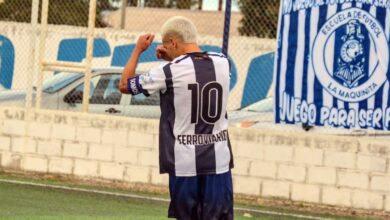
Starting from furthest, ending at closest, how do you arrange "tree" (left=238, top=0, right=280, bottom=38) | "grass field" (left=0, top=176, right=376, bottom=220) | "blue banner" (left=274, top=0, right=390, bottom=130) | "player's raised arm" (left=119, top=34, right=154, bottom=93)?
"tree" (left=238, top=0, right=280, bottom=38) < "blue banner" (left=274, top=0, right=390, bottom=130) < "grass field" (left=0, top=176, right=376, bottom=220) < "player's raised arm" (left=119, top=34, right=154, bottom=93)

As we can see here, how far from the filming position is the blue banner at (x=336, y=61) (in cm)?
1361


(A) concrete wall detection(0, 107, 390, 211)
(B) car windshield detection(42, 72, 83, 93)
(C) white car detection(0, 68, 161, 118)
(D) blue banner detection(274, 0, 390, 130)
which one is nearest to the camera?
(A) concrete wall detection(0, 107, 390, 211)

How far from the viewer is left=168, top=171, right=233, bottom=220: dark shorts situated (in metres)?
7.63

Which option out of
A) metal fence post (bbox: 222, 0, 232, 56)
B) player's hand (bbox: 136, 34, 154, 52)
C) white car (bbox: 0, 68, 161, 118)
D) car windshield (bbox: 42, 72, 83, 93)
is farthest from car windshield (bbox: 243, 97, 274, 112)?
player's hand (bbox: 136, 34, 154, 52)

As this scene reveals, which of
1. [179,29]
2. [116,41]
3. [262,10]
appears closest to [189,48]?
[179,29]

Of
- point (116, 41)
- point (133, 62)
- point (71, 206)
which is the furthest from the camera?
point (116, 41)

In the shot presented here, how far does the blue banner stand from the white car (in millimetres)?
3047

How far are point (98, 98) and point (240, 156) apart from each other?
11.6 feet

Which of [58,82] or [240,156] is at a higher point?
[58,82]

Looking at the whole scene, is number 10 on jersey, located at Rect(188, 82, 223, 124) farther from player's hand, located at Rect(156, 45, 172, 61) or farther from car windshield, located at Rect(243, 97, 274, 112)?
car windshield, located at Rect(243, 97, 274, 112)

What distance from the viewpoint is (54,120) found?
1514cm

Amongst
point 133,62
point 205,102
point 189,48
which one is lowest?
point 205,102

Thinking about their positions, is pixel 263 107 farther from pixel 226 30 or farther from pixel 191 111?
pixel 191 111

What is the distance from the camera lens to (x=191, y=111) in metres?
7.59
